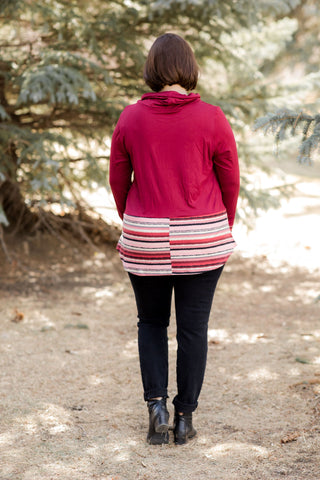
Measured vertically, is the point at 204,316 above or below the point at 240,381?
above

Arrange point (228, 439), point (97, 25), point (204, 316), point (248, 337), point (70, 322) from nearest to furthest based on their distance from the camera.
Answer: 1. point (204, 316)
2. point (228, 439)
3. point (248, 337)
4. point (70, 322)
5. point (97, 25)

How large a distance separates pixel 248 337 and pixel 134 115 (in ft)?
8.10

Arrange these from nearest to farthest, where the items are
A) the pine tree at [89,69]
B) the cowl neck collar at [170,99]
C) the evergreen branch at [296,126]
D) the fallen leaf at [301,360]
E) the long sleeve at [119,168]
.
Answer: the cowl neck collar at [170,99]
the long sleeve at [119,168]
the evergreen branch at [296,126]
the fallen leaf at [301,360]
the pine tree at [89,69]

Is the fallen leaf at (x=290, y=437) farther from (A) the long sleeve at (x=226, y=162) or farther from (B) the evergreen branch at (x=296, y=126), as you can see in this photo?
(B) the evergreen branch at (x=296, y=126)

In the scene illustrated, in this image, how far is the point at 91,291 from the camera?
546 centimetres

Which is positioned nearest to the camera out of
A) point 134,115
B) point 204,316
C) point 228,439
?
point 134,115

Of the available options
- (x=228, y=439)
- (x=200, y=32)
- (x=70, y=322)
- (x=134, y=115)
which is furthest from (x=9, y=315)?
(x=200, y=32)

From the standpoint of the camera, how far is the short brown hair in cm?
232

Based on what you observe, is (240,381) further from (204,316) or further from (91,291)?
(91,291)

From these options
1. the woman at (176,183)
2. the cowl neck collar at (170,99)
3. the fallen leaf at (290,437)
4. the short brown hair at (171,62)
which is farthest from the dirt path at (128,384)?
the short brown hair at (171,62)

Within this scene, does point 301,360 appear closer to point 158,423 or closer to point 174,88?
point 158,423

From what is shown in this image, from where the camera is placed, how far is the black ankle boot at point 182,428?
2.64 meters

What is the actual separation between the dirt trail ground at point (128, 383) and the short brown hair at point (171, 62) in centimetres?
172

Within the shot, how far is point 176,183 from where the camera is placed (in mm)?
2340
